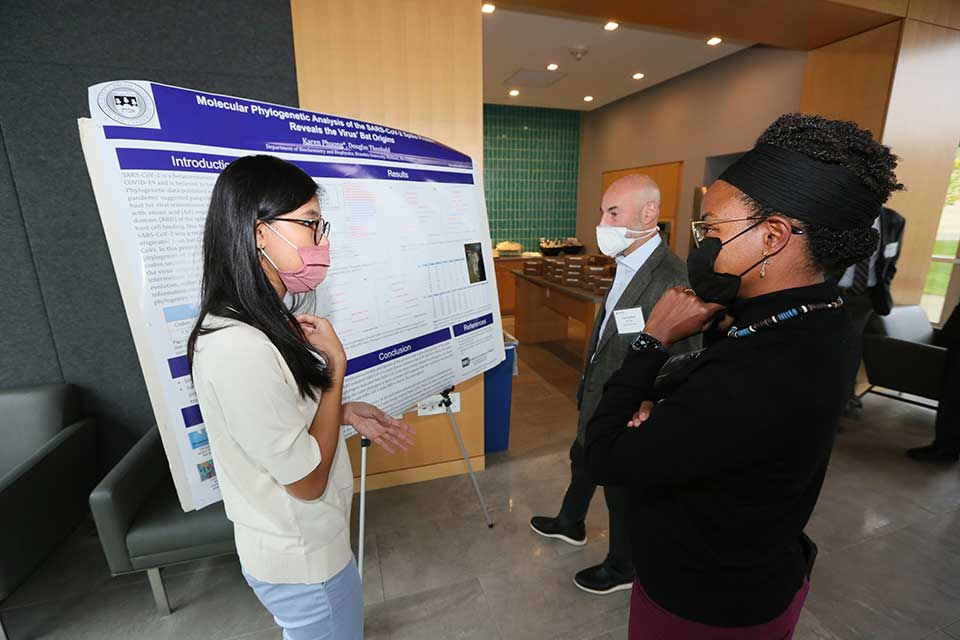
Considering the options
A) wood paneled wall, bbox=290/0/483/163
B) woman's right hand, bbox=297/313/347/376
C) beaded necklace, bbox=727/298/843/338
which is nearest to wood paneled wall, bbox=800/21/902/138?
wood paneled wall, bbox=290/0/483/163

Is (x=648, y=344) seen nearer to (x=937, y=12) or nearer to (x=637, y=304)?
(x=637, y=304)

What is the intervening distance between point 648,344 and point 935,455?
3.37 meters

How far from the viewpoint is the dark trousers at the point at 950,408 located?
274cm

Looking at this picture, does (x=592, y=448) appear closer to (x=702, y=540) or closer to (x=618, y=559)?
(x=702, y=540)

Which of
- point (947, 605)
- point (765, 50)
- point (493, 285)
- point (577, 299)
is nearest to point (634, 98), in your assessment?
point (765, 50)

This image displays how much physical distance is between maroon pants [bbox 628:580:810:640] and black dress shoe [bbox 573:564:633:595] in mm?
937

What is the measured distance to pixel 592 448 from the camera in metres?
0.88

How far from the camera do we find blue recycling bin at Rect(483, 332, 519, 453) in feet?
9.07

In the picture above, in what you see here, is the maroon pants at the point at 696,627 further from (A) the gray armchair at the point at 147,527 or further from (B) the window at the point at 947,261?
(B) the window at the point at 947,261

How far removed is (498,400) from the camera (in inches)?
112

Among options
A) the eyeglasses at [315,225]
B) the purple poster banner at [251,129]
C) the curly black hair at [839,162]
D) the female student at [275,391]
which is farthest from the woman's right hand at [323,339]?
the curly black hair at [839,162]

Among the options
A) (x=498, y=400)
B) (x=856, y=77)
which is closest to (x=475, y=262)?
(x=498, y=400)

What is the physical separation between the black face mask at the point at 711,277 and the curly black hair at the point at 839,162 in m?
0.10

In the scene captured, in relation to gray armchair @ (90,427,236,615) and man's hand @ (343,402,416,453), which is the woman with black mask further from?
gray armchair @ (90,427,236,615)
